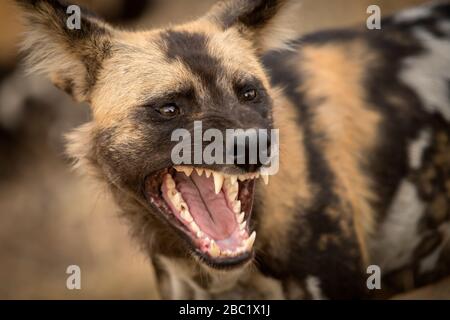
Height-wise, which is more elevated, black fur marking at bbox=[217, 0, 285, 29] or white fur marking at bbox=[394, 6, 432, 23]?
white fur marking at bbox=[394, 6, 432, 23]

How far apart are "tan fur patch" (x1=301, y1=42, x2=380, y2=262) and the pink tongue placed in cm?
50

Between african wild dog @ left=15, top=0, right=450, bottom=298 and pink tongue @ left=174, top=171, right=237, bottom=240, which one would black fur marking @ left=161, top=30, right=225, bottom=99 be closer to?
african wild dog @ left=15, top=0, right=450, bottom=298

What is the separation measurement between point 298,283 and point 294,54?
0.96m

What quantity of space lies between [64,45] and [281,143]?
0.81 meters

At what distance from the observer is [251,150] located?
2.17 meters

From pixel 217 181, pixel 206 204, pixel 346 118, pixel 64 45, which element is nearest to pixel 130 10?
pixel 346 118

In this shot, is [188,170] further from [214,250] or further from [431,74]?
[431,74]

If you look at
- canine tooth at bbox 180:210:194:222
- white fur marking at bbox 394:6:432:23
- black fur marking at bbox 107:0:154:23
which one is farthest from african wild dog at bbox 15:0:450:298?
black fur marking at bbox 107:0:154:23

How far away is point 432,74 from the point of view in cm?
325

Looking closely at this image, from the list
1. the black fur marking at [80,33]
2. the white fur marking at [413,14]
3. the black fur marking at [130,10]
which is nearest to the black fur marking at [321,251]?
the black fur marking at [80,33]

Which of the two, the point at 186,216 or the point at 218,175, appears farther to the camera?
the point at 186,216

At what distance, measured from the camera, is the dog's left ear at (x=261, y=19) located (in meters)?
2.63

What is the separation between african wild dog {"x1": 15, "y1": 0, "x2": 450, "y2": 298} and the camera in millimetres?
2354

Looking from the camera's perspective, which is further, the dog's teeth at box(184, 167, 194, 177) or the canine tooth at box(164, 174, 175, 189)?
the canine tooth at box(164, 174, 175, 189)
